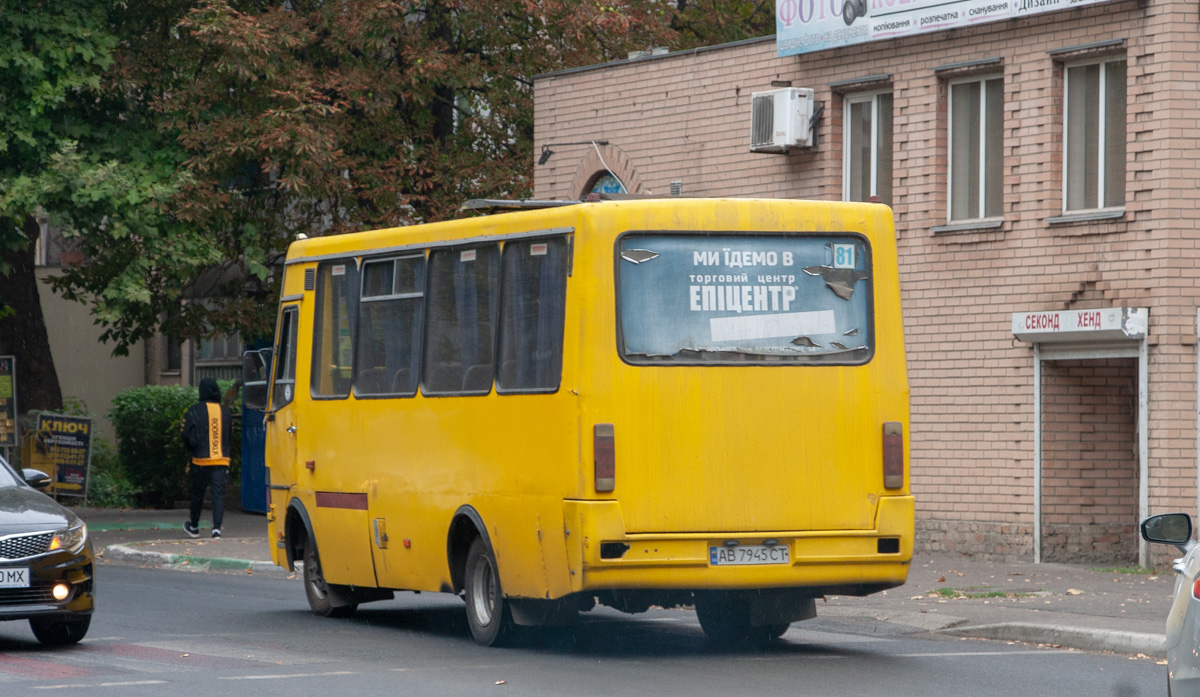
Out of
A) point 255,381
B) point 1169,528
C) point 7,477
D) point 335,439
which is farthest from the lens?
point 255,381

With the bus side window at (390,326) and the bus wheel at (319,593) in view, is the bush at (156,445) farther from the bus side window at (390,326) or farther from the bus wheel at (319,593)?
the bus side window at (390,326)

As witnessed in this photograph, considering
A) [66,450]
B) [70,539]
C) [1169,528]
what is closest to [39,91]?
[66,450]

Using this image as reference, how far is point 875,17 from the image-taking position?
1925 cm

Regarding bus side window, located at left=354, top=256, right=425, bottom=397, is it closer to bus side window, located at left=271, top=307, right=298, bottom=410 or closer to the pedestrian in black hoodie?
bus side window, located at left=271, top=307, right=298, bottom=410

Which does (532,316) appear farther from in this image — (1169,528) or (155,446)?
(155,446)

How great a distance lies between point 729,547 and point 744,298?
4.97ft

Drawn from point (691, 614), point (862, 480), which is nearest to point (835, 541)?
point (862, 480)

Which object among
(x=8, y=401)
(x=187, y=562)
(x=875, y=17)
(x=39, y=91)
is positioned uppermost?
(x=875, y=17)

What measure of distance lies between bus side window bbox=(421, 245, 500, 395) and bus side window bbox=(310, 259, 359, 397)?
1133mm

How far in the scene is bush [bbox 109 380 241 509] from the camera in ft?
95.8

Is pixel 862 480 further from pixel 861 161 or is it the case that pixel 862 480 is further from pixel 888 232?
pixel 861 161

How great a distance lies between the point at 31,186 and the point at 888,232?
12.7m

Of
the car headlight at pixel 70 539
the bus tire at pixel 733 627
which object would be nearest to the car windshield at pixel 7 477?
the car headlight at pixel 70 539

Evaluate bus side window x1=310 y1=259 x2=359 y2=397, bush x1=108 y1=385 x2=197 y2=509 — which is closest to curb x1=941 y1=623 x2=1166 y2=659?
bus side window x1=310 y1=259 x2=359 y2=397
